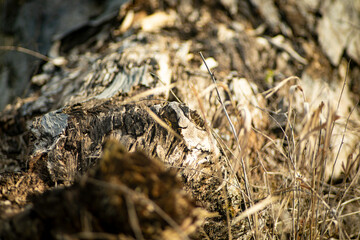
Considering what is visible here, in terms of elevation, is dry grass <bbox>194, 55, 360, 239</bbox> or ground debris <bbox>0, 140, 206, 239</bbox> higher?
ground debris <bbox>0, 140, 206, 239</bbox>

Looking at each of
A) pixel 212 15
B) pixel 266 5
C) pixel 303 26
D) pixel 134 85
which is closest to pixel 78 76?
pixel 134 85

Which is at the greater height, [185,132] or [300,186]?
[185,132]

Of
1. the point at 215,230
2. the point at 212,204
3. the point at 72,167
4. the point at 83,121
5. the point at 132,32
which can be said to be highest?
the point at 132,32

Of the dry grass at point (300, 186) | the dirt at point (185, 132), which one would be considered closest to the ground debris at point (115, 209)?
the dirt at point (185, 132)

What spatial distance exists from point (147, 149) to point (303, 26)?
74.6 inches

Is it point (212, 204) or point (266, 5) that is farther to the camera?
point (266, 5)

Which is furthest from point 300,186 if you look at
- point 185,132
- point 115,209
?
point 115,209

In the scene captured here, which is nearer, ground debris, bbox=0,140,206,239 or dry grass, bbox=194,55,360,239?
ground debris, bbox=0,140,206,239

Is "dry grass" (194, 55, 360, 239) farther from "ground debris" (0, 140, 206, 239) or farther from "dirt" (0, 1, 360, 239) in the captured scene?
"ground debris" (0, 140, 206, 239)

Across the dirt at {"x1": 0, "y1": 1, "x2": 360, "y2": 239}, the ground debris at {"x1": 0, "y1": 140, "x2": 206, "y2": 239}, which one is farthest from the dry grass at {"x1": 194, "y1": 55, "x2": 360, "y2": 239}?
the ground debris at {"x1": 0, "y1": 140, "x2": 206, "y2": 239}

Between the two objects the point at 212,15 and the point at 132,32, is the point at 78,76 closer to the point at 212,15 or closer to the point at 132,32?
the point at 132,32

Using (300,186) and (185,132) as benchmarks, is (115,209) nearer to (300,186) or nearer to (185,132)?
(185,132)

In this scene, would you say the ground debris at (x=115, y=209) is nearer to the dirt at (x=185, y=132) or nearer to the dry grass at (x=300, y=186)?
the dirt at (x=185, y=132)

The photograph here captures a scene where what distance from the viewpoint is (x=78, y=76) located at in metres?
1.95
